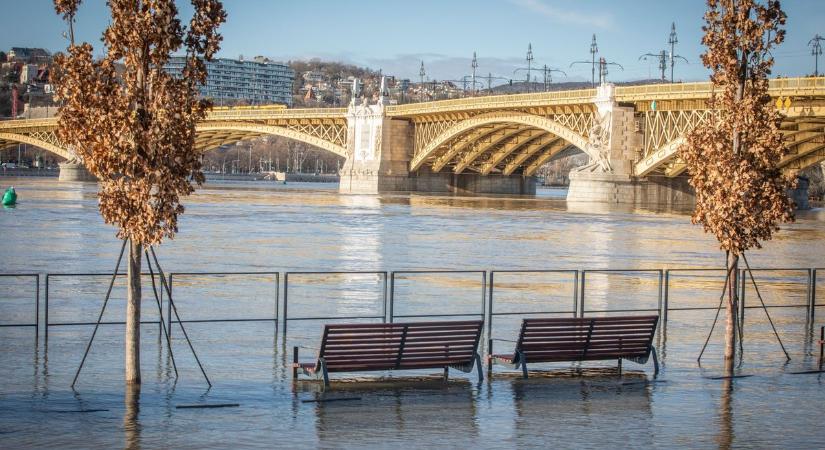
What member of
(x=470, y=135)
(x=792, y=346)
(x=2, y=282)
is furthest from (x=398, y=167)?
(x=792, y=346)

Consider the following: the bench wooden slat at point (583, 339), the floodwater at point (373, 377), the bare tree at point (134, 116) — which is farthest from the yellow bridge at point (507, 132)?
the bare tree at point (134, 116)

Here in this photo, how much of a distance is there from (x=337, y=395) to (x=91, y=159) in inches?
156

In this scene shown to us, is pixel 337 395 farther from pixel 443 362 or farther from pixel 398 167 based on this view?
pixel 398 167

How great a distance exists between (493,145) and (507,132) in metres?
6.73

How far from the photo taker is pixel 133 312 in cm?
1454

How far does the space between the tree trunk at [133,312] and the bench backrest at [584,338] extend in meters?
4.79

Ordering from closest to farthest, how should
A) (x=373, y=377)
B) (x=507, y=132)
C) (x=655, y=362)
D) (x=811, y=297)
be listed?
(x=373, y=377), (x=655, y=362), (x=811, y=297), (x=507, y=132)

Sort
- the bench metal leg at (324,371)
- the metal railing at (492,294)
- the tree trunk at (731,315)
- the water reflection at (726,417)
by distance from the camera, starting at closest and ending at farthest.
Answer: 1. the water reflection at (726,417)
2. the bench metal leg at (324,371)
3. the tree trunk at (731,315)
4. the metal railing at (492,294)

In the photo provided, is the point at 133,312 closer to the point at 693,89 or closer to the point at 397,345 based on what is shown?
the point at 397,345

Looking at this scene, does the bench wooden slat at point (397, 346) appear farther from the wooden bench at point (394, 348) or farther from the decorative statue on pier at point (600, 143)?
the decorative statue on pier at point (600, 143)

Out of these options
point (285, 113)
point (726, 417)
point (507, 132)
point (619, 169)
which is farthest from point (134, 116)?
point (285, 113)

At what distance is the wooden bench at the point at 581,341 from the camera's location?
1605cm

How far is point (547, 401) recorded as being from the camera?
48.4ft

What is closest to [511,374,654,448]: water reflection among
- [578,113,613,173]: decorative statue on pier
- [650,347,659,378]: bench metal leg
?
[650,347,659,378]: bench metal leg
